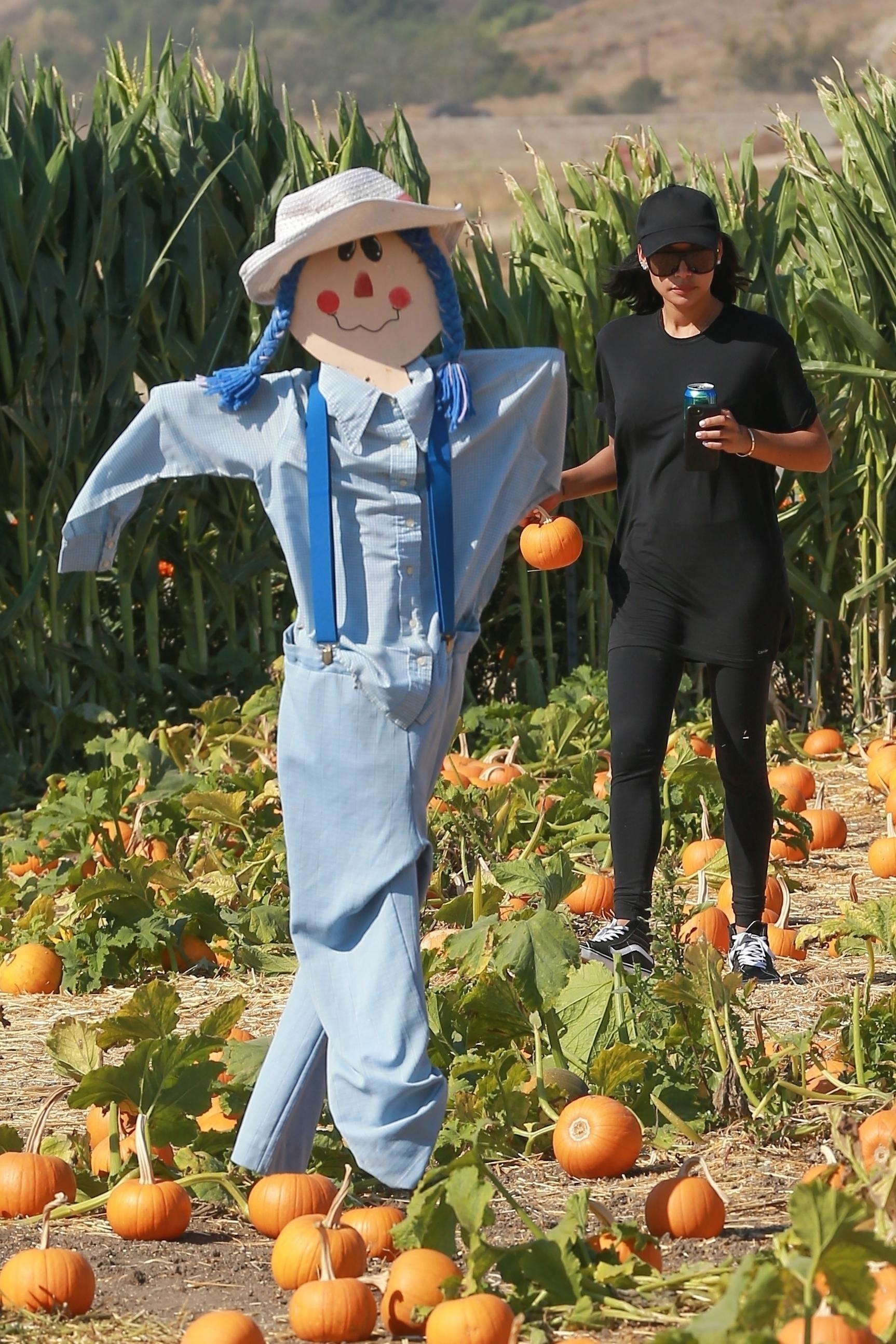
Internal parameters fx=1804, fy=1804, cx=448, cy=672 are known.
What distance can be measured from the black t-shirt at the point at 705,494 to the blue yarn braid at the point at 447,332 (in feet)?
3.26

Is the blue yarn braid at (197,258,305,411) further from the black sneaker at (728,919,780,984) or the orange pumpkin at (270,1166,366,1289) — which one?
the black sneaker at (728,919,780,984)

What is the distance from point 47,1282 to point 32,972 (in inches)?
74.5

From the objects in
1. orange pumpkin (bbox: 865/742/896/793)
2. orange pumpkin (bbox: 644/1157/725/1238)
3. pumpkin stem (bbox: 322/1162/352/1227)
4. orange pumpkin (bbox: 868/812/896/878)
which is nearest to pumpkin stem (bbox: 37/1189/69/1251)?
pumpkin stem (bbox: 322/1162/352/1227)

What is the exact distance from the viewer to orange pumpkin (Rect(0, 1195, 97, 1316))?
2.39 metres

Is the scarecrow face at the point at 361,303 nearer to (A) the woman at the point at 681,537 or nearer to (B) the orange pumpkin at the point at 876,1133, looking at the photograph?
(A) the woman at the point at 681,537

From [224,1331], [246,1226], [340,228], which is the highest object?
[340,228]

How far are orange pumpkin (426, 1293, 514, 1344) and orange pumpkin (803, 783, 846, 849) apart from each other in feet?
10.2

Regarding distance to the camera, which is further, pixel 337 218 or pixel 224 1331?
pixel 337 218

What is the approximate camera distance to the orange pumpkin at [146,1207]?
8.76 feet

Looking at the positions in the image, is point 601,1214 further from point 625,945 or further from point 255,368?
point 625,945

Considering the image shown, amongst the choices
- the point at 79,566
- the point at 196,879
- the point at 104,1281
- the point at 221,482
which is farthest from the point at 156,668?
the point at 104,1281

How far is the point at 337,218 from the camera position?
2707 mm

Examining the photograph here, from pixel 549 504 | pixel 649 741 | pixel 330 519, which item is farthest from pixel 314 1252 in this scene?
pixel 649 741

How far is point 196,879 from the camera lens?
4695 millimetres
